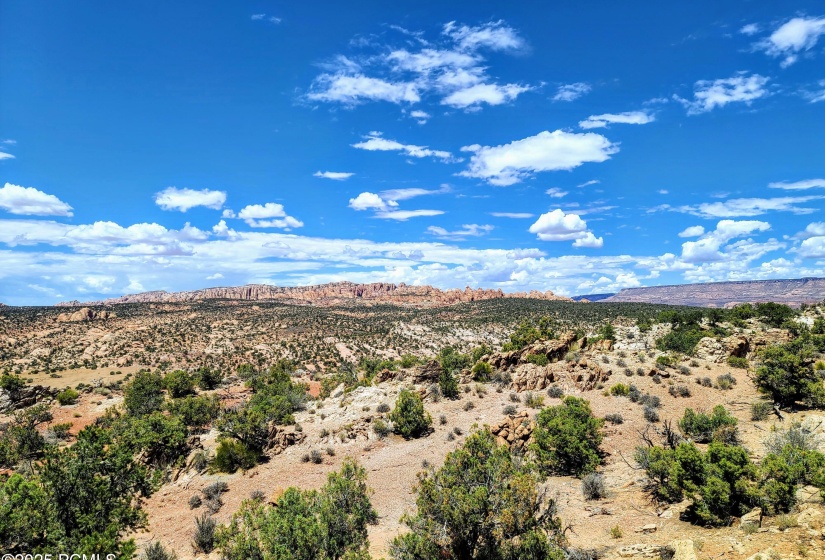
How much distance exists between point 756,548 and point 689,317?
48361 mm

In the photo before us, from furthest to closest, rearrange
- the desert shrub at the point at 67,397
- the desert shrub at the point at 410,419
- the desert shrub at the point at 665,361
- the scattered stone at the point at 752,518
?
the desert shrub at the point at 67,397 → the desert shrub at the point at 665,361 → the desert shrub at the point at 410,419 → the scattered stone at the point at 752,518

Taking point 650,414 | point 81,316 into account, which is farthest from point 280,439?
point 81,316

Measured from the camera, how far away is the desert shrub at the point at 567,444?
16.7 metres

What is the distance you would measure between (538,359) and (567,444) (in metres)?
15.5

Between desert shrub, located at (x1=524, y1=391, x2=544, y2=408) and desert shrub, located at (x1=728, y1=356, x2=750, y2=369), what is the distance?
14.9 m

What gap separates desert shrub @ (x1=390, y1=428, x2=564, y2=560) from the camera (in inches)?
356

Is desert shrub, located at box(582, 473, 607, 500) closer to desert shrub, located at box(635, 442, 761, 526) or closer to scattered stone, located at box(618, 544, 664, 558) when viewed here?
desert shrub, located at box(635, 442, 761, 526)

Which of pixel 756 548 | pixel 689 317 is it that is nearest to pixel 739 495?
pixel 756 548

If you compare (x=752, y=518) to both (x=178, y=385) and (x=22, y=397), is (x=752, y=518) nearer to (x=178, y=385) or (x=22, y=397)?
(x=178, y=385)

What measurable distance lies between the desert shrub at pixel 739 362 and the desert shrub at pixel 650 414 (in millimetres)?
11901

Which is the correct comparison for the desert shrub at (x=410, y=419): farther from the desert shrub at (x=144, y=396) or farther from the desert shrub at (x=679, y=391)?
the desert shrub at (x=144, y=396)

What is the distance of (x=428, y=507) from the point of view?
9.80 metres

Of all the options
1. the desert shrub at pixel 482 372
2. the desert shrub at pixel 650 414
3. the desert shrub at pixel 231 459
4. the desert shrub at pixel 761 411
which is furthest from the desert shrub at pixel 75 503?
the desert shrub at pixel 761 411

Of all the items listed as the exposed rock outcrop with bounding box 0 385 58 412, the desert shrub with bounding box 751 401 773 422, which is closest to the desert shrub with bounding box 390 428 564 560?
the desert shrub with bounding box 751 401 773 422
